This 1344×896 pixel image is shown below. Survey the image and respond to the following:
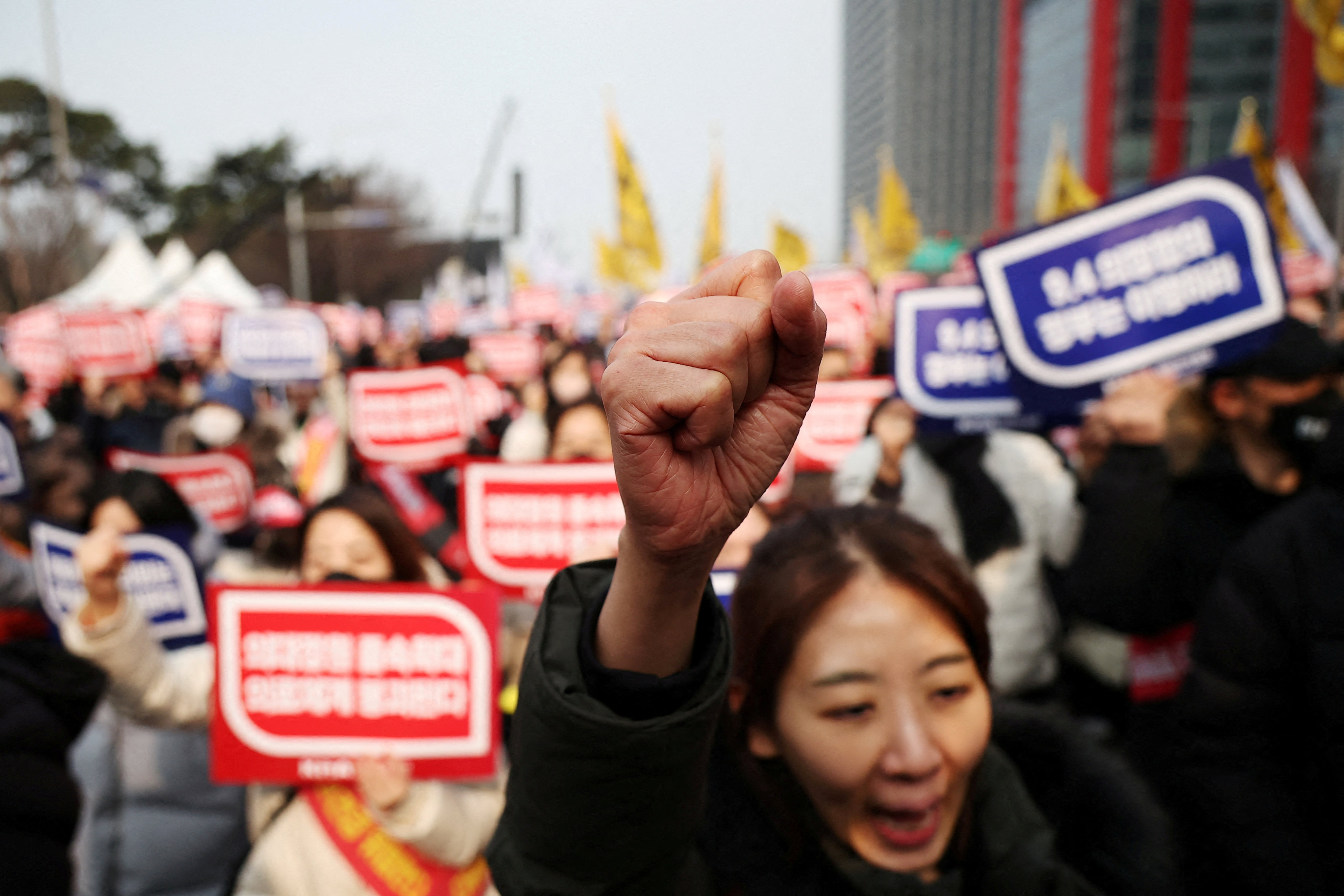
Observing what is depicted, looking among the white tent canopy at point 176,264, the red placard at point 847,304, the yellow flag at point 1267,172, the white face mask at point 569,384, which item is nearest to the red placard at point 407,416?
the white face mask at point 569,384

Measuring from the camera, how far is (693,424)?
868 millimetres

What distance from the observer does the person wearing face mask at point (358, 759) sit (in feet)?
6.38

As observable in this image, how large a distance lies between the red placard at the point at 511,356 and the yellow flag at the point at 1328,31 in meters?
7.00

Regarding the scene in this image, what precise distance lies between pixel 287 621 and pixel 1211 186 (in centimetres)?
262

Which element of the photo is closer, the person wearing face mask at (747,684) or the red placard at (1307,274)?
the person wearing face mask at (747,684)

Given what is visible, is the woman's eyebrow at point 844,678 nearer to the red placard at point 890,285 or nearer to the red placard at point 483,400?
the red placard at point 483,400

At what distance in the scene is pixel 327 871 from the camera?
6.35 ft

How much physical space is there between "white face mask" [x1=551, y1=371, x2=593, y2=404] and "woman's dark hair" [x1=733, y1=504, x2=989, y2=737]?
12.0 feet

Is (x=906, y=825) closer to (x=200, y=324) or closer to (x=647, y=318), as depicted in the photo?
(x=647, y=318)

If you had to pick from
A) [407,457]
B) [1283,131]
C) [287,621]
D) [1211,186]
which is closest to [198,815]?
[287,621]

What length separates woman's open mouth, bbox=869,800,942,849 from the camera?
131cm

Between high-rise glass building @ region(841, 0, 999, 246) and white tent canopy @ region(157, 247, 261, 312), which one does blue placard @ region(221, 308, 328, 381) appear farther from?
high-rise glass building @ region(841, 0, 999, 246)

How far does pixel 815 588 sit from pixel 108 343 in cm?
869

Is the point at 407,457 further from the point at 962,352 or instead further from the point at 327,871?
the point at 327,871
